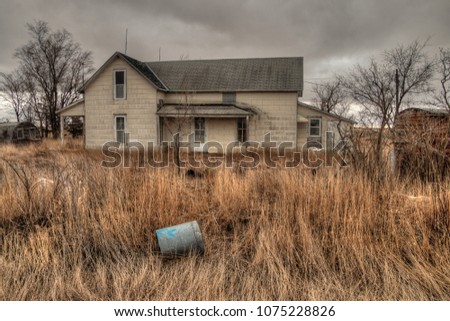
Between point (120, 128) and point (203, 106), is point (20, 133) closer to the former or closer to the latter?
point (120, 128)

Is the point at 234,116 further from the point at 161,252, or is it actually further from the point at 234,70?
the point at 161,252

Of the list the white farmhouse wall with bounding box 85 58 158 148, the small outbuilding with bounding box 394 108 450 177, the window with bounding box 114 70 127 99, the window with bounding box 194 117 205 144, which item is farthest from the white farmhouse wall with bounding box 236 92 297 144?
the small outbuilding with bounding box 394 108 450 177

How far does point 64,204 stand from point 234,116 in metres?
13.1

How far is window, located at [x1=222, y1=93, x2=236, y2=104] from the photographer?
17.5 meters

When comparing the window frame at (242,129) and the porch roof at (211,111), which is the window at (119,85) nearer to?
the porch roof at (211,111)

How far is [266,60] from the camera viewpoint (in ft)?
60.6

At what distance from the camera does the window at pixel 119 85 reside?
17.1 meters

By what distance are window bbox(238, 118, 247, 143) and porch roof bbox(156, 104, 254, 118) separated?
77cm

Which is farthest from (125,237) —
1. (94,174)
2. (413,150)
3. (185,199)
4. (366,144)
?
(413,150)

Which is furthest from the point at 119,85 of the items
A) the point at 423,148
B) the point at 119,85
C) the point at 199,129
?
the point at 423,148

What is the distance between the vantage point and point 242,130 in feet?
57.2

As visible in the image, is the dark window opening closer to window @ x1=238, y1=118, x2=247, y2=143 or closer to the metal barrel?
window @ x1=238, y1=118, x2=247, y2=143

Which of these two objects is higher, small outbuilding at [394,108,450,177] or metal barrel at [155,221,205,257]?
small outbuilding at [394,108,450,177]

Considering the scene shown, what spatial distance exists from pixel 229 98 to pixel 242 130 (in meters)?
1.96
